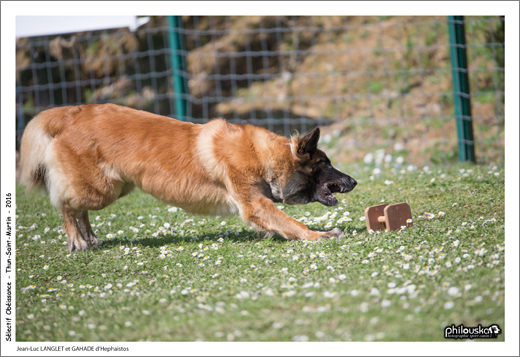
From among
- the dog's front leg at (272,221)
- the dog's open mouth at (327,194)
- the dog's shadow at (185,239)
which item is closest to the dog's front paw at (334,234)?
the dog's front leg at (272,221)

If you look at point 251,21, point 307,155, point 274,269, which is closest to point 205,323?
point 274,269

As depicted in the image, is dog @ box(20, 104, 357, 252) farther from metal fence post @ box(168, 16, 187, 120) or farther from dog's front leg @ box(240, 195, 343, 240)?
metal fence post @ box(168, 16, 187, 120)

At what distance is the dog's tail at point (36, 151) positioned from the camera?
4.69m

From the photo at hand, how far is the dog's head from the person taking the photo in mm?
4511

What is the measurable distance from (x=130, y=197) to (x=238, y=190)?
2.80m

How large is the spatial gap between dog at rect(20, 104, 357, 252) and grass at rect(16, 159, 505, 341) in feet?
1.25

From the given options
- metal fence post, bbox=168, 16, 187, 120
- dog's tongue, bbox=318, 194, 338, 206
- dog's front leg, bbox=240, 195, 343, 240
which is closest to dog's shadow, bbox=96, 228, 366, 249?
dog's front leg, bbox=240, 195, 343, 240

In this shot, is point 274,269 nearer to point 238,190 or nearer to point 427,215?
point 238,190

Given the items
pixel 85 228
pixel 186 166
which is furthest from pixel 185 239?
pixel 85 228

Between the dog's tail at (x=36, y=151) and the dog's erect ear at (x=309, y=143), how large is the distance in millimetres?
2385

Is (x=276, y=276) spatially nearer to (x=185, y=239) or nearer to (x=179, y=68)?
(x=185, y=239)

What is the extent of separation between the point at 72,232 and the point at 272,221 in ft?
6.46

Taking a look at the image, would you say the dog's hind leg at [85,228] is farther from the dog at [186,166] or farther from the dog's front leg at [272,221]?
the dog's front leg at [272,221]

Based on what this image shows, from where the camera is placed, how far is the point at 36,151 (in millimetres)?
4719
